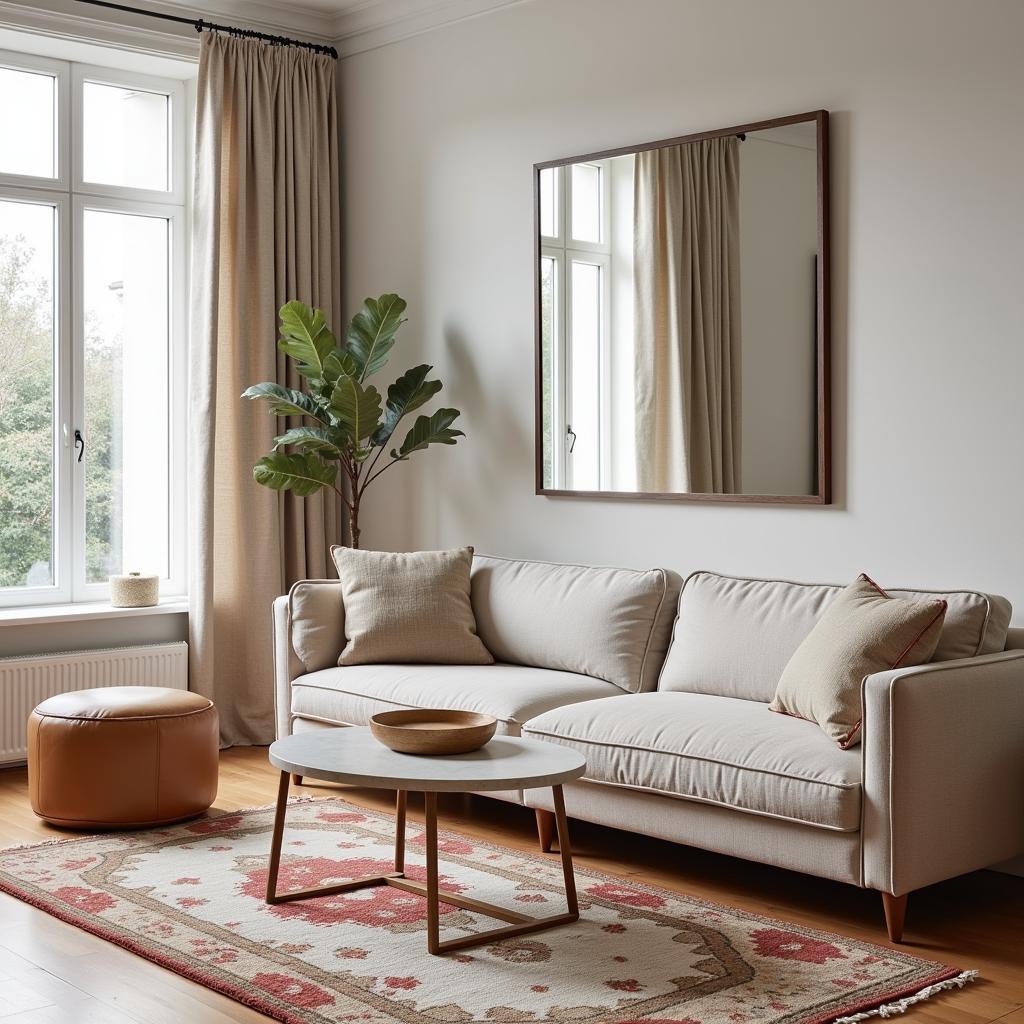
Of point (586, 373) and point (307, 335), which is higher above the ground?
point (307, 335)

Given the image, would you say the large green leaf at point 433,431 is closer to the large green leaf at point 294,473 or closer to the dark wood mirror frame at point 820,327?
the large green leaf at point 294,473

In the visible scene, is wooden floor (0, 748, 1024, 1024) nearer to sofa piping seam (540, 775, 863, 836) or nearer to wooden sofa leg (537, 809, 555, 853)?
wooden sofa leg (537, 809, 555, 853)

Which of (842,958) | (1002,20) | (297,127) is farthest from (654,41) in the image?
(842,958)

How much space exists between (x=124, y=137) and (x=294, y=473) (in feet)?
5.43

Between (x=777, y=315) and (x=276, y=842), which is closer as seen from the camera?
(x=276, y=842)

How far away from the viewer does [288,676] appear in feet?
15.9

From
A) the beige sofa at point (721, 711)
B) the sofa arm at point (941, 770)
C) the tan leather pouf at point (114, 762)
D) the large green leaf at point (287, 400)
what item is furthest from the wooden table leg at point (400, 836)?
the large green leaf at point (287, 400)

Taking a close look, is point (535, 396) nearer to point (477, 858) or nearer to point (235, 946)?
point (477, 858)

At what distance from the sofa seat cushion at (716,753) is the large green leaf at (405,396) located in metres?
1.74

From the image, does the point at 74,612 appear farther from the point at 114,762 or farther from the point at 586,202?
the point at 586,202

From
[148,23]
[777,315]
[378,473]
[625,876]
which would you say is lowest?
[625,876]

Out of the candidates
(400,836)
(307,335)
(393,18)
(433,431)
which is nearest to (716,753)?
(400,836)

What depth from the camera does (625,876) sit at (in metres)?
3.73

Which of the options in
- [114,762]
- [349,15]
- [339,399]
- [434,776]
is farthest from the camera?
[349,15]
